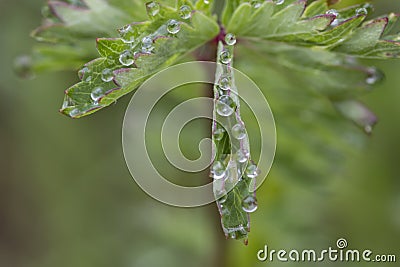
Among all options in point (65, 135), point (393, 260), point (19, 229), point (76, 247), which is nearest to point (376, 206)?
point (393, 260)

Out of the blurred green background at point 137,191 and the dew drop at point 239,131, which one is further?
the blurred green background at point 137,191

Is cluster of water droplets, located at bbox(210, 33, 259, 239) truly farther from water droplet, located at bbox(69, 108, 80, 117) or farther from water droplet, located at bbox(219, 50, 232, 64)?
water droplet, located at bbox(69, 108, 80, 117)

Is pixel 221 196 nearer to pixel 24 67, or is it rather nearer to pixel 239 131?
pixel 239 131

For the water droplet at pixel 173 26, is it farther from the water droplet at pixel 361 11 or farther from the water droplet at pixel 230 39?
the water droplet at pixel 361 11

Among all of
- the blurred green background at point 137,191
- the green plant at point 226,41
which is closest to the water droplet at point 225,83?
the green plant at point 226,41

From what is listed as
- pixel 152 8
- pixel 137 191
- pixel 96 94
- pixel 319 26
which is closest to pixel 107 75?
pixel 96 94

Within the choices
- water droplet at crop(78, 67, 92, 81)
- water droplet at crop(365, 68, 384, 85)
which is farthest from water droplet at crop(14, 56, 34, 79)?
water droplet at crop(365, 68, 384, 85)

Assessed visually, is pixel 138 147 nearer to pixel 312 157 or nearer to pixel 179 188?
pixel 179 188
